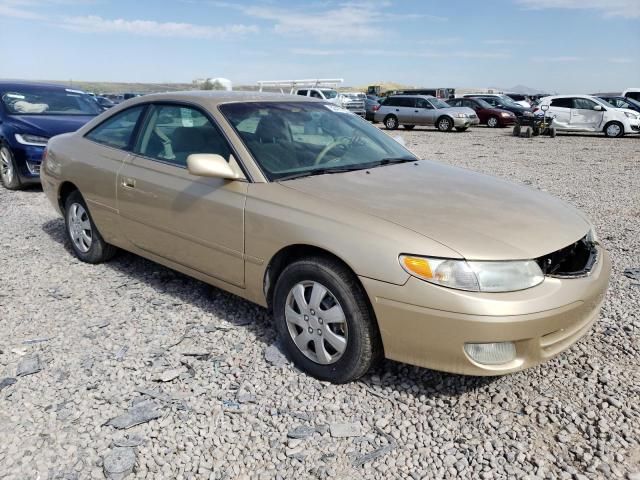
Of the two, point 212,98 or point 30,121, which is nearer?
point 212,98

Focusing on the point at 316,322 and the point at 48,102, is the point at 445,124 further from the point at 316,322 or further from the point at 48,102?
the point at 316,322

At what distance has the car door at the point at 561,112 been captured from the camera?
68.1 feet

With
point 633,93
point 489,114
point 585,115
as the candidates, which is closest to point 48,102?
point 585,115

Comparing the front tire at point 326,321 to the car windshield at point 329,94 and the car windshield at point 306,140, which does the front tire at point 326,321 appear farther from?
the car windshield at point 329,94

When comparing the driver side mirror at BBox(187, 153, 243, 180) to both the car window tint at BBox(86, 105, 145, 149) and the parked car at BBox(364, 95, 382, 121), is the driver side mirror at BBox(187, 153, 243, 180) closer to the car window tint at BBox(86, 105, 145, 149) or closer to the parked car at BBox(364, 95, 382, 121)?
the car window tint at BBox(86, 105, 145, 149)

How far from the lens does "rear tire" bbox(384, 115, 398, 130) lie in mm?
25062

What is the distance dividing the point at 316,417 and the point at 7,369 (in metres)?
1.87

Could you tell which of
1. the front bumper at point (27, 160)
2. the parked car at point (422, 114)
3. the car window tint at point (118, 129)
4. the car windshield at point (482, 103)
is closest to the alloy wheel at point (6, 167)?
the front bumper at point (27, 160)

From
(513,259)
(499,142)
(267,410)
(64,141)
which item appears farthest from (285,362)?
(499,142)

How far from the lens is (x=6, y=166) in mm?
8273

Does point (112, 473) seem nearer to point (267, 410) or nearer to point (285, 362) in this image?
point (267, 410)

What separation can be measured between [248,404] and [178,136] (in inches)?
80.2

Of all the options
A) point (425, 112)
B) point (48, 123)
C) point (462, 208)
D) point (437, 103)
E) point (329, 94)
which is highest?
point (329, 94)

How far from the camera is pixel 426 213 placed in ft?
9.50
